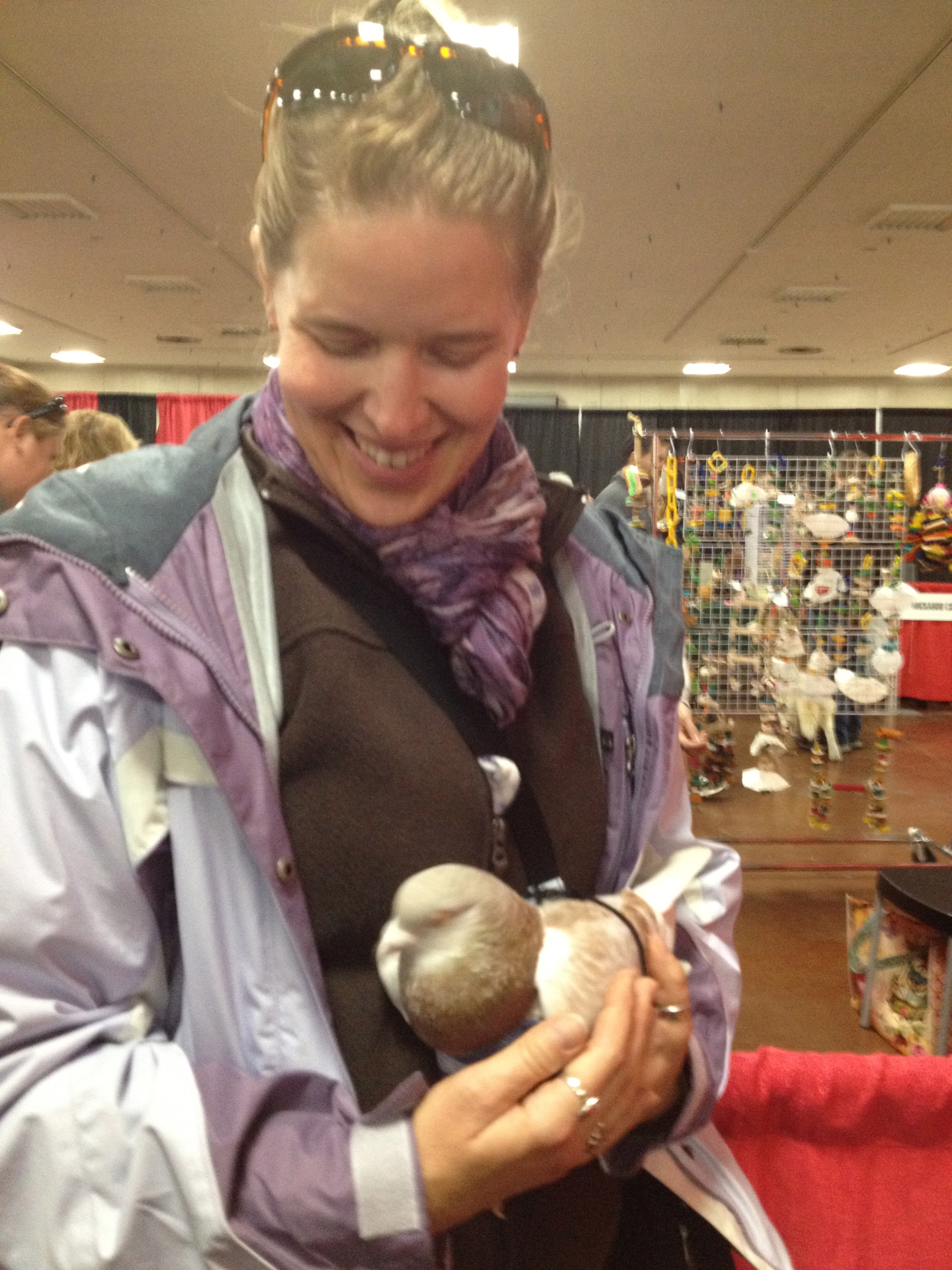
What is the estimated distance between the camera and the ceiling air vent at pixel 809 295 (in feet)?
19.0

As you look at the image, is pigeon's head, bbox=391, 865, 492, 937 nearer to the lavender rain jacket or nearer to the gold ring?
the lavender rain jacket

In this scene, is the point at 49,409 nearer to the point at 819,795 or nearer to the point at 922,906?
the point at 922,906

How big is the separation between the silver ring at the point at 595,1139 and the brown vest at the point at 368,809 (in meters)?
0.15

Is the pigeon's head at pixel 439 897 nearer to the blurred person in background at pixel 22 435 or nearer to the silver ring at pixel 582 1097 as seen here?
the silver ring at pixel 582 1097

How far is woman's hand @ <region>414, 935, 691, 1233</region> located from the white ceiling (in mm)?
698

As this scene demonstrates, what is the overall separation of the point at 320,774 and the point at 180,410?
10.4m

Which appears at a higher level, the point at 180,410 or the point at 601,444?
the point at 180,410

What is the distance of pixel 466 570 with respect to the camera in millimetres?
808

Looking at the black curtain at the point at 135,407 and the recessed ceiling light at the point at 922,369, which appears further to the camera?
the black curtain at the point at 135,407

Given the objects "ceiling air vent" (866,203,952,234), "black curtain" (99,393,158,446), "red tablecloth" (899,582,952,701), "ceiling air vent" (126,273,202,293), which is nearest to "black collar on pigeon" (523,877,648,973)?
"ceiling air vent" (866,203,952,234)

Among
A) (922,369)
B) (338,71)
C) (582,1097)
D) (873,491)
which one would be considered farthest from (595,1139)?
(922,369)

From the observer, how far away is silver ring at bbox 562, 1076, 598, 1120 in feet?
2.09

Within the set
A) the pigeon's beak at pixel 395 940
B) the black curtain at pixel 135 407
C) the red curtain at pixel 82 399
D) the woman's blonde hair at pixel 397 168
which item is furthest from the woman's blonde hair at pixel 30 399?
the red curtain at pixel 82 399

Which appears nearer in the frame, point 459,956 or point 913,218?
point 459,956
